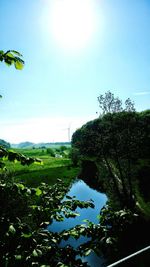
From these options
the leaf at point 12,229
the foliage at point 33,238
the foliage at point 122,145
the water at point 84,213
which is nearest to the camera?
the leaf at point 12,229

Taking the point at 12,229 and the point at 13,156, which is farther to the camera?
the point at 13,156

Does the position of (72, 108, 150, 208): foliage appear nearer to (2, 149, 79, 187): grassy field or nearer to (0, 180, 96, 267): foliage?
(2, 149, 79, 187): grassy field

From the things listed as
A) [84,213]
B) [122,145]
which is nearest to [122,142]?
[122,145]

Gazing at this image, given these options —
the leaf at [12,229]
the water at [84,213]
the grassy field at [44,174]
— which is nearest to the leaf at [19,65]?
the leaf at [12,229]

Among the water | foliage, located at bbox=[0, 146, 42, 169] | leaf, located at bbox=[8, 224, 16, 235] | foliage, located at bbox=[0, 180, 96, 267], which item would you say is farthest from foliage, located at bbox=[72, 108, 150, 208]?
leaf, located at bbox=[8, 224, 16, 235]

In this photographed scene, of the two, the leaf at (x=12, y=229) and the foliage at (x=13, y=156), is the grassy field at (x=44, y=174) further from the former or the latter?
the leaf at (x=12, y=229)

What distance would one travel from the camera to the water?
15805mm

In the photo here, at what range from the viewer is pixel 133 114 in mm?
22297

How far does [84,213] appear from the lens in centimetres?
2530

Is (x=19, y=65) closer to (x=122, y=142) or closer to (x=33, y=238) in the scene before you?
A: (x=33, y=238)

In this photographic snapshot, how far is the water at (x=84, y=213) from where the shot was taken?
15805mm

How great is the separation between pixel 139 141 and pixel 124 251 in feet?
33.3

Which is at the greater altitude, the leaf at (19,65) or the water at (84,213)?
the leaf at (19,65)

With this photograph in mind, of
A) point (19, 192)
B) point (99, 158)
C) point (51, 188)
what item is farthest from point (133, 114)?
point (19, 192)
